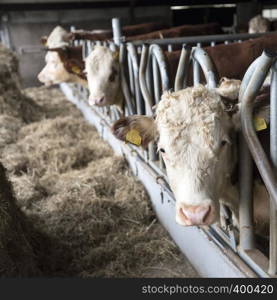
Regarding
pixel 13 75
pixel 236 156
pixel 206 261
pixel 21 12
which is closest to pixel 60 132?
pixel 13 75

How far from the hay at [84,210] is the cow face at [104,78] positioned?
0.77 meters

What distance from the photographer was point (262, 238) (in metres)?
2.36

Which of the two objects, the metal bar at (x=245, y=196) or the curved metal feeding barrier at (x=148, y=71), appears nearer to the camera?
the metal bar at (x=245, y=196)

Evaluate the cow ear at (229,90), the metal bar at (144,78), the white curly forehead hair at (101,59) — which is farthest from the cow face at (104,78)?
the cow ear at (229,90)

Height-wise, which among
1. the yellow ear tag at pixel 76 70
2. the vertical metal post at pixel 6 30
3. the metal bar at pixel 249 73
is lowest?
the metal bar at pixel 249 73

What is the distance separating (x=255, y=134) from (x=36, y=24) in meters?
12.3

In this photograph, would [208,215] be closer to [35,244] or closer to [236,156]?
[236,156]

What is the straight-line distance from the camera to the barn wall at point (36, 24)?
40.9 ft

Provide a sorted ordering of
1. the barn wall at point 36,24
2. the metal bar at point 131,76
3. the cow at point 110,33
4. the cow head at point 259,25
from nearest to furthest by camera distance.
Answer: the metal bar at point 131,76, the cow at point 110,33, the cow head at point 259,25, the barn wall at point 36,24

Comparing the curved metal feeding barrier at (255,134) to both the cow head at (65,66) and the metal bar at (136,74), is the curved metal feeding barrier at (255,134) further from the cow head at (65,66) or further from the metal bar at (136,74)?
the cow head at (65,66)

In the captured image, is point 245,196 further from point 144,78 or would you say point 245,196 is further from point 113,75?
point 113,75

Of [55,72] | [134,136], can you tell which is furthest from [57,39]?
[134,136]

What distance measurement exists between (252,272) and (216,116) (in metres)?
0.85

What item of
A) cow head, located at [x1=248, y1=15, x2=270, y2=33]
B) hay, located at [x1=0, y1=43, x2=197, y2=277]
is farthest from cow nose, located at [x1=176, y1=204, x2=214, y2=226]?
cow head, located at [x1=248, y1=15, x2=270, y2=33]
